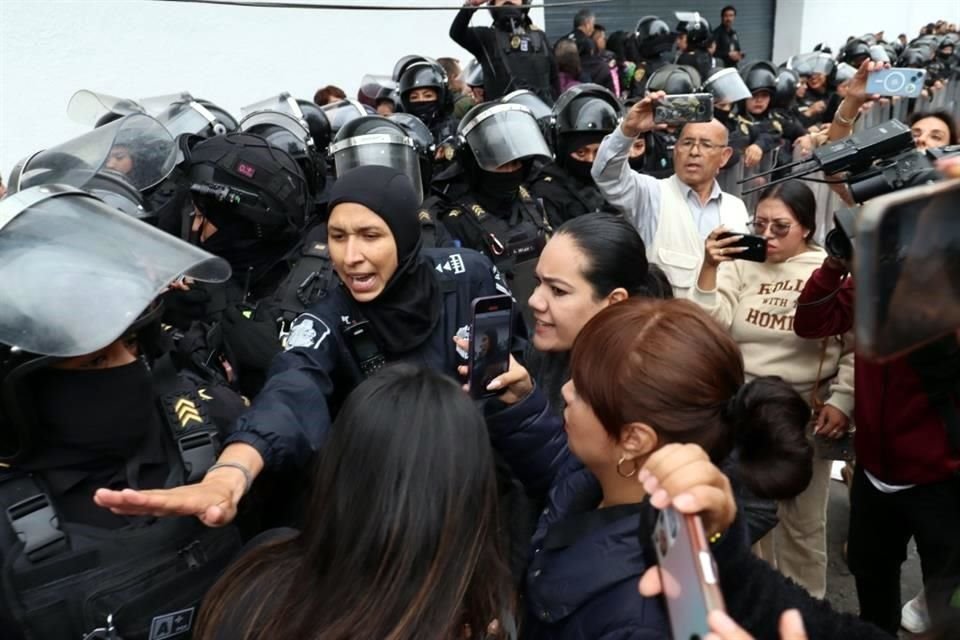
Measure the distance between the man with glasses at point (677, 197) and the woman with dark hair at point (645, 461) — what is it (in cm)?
167

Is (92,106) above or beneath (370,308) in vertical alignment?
above

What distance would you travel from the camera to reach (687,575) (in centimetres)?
76

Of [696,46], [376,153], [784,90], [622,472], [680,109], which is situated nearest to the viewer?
[622,472]

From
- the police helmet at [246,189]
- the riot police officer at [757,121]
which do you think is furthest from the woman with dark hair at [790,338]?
the riot police officer at [757,121]

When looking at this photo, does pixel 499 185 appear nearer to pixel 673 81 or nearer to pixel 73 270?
pixel 73 270

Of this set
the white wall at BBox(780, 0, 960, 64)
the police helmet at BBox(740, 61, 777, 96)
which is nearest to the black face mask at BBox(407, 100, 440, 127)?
the police helmet at BBox(740, 61, 777, 96)

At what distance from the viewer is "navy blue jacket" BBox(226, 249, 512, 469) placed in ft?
5.30

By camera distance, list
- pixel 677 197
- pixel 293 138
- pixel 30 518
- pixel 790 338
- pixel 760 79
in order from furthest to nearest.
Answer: pixel 760 79 < pixel 293 138 < pixel 677 197 < pixel 790 338 < pixel 30 518

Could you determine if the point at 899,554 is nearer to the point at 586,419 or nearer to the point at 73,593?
the point at 586,419

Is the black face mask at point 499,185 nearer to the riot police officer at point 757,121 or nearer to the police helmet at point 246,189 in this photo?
the police helmet at point 246,189

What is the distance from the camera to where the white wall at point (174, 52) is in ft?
18.6

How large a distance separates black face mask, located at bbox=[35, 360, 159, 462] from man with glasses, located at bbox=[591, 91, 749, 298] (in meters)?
2.22

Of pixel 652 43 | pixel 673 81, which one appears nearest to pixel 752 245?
pixel 673 81

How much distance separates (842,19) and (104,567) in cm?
2173
